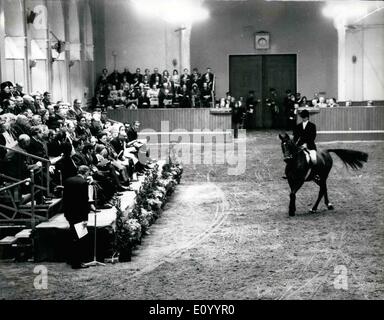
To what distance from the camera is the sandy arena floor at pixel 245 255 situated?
8.73 metres

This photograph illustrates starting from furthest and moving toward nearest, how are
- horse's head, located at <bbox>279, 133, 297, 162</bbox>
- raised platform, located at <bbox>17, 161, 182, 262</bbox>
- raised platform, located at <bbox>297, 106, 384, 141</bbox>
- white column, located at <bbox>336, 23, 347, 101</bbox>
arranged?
1. white column, located at <bbox>336, 23, 347, 101</bbox>
2. raised platform, located at <bbox>297, 106, 384, 141</bbox>
3. horse's head, located at <bbox>279, 133, 297, 162</bbox>
4. raised platform, located at <bbox>17, 161, 182, 262</bbox>

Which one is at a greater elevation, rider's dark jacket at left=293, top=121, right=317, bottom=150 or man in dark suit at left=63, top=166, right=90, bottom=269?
rider's dark jacket at left=293, top=121, right=317, bottom=150

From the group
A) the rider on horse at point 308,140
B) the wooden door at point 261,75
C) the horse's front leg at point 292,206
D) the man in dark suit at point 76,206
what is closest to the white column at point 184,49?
the wooden door at point 261,75

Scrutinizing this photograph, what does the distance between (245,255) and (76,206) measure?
281 centimetres

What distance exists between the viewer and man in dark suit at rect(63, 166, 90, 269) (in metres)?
9.71

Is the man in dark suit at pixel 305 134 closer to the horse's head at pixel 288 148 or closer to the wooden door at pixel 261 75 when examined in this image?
the horse's head at pixel 288 148

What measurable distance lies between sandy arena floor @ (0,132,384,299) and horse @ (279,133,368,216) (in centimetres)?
59

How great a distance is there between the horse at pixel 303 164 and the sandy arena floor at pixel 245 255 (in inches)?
23.4

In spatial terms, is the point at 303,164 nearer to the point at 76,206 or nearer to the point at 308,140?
the point at 308,140

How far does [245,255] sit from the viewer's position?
1049cm

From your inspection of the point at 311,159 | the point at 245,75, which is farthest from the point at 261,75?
the point at 311,159

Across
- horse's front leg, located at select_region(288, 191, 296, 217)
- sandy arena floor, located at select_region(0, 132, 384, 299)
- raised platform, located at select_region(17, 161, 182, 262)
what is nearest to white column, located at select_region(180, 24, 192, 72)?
sandy arena floor, located at select_region(0, 132, 384, 299)

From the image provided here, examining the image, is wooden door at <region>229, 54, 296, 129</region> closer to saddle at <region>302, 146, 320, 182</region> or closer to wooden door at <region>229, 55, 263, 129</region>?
wooden door at <region>229, 55, 263, 129</region>
